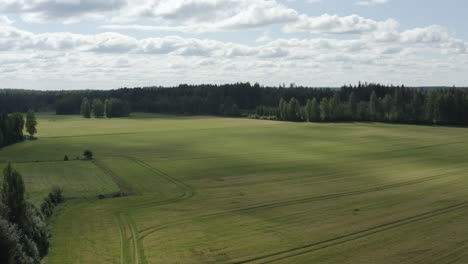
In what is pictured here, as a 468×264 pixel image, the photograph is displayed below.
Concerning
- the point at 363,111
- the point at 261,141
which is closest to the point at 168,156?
the point at 261,141

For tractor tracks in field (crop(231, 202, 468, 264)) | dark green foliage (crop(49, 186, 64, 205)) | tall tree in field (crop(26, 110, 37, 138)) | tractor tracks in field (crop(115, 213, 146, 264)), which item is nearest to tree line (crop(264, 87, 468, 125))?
tall tree in field (crop(26, 110, 37, 138))

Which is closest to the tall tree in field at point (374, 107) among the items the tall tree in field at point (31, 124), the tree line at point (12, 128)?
the tall tree in field at point (31, 124)

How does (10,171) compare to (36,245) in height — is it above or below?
above

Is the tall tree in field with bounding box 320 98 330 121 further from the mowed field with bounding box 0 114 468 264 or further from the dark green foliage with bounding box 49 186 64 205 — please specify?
the dark green foliage with bounding box 49 186 64 205

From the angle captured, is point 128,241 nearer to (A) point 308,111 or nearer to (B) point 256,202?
(B) point 256,202

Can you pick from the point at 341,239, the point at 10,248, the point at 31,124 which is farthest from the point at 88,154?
the point at 341,239

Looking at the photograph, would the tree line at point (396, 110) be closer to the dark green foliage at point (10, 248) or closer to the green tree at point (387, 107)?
the green tree at point (387, 107)

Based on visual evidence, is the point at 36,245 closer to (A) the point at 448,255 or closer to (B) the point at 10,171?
(B) the point at 10,171
